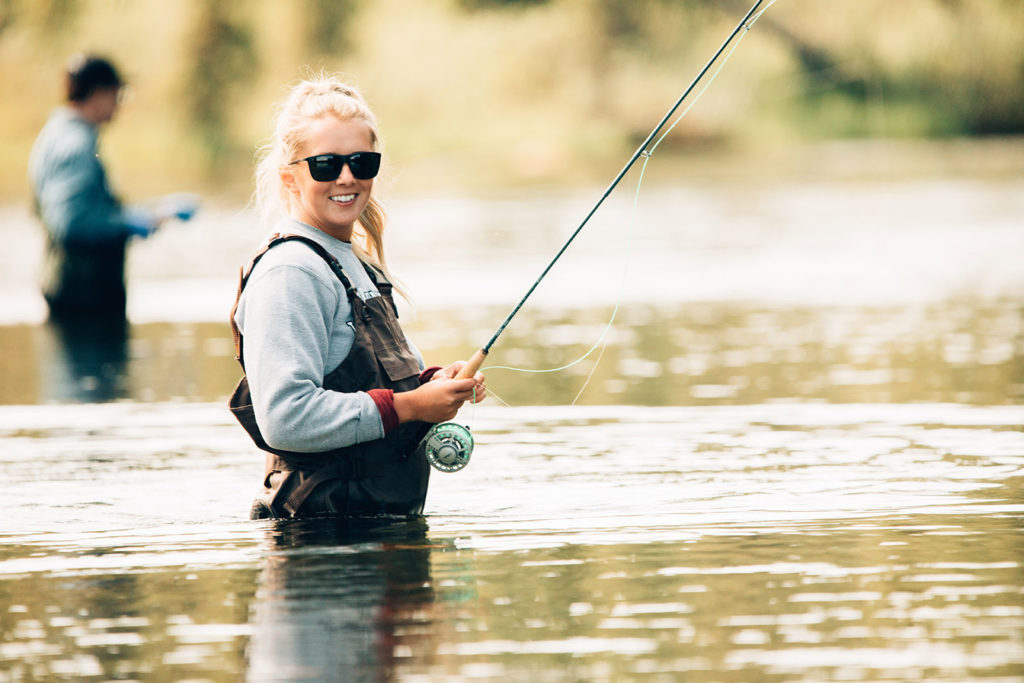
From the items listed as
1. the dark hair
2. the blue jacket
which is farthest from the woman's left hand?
the blue jacket

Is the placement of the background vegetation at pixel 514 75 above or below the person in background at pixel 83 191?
above

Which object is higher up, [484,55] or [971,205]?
[484,55]

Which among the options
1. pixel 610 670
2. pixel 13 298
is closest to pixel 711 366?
pixel 610 670

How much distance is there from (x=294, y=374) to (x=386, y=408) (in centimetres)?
21

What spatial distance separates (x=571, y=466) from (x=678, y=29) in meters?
30.8

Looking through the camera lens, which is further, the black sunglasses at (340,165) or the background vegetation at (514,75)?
the background vegetation at (514,75)

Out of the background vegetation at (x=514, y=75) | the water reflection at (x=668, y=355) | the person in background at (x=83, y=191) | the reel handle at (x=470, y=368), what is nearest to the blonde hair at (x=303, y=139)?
the reel handle at (x=470, y=368)

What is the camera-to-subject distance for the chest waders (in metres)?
4.21

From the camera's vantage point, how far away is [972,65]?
29.5 m

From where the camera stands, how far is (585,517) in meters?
4.81

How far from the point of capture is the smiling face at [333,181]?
4270 mm

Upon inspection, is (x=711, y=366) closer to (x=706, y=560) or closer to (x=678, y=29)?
(x=706, y=560)

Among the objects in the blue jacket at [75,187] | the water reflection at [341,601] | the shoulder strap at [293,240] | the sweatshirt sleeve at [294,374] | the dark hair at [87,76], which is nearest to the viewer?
the water reflection at [341,601]

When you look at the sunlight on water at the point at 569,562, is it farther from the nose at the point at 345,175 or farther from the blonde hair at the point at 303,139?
the nose at the point at 345,175
